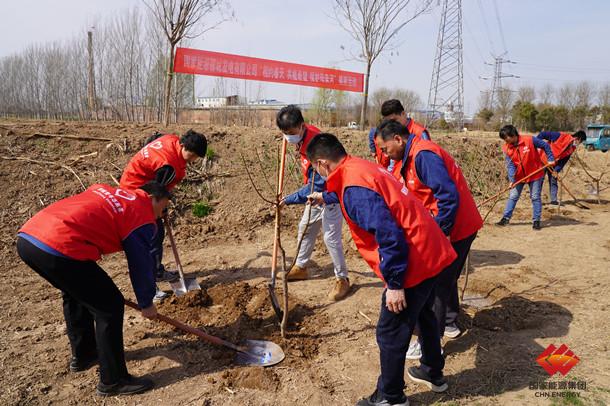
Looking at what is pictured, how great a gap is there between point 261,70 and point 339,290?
7152 millimetres

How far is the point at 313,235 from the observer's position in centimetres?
481

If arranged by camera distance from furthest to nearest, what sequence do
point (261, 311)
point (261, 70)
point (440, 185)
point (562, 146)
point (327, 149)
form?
point (261, 70), point (562, 146), point (261, 311), point (440, 185), point (327, 149)

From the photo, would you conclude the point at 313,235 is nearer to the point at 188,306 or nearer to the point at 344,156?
the point at 188,306

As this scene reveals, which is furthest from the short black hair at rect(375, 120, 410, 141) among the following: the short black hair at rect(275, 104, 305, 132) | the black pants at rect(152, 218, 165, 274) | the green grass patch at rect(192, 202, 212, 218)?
the green grass patch at rect(192, 202, 212, 218)

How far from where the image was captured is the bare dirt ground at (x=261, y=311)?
2.97m

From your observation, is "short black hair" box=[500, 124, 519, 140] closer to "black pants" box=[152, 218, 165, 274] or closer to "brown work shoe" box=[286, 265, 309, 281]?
"brown work shoe" box=[286, 265, 309, 281]

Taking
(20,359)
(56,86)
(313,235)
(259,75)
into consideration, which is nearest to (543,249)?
(313,235)

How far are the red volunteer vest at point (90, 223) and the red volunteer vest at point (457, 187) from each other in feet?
6.12

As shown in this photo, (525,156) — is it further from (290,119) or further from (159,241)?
(159,241)

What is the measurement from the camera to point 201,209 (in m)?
7.06

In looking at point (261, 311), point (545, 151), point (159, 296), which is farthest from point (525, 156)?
point (159, 296)

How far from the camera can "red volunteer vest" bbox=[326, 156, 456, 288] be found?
2.25 meters

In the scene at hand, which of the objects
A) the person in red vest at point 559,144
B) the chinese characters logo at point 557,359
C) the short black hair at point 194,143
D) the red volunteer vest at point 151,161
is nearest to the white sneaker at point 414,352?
the chinese characters logo at point 557,359

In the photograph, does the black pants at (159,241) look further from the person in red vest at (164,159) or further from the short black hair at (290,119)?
the short black hair at (290,119)
